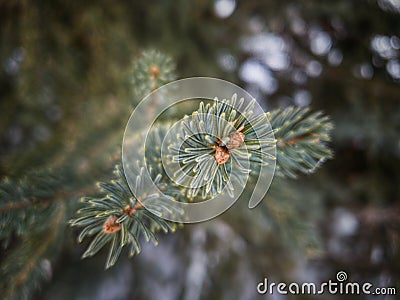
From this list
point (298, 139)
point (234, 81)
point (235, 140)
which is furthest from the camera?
point (234, 81)

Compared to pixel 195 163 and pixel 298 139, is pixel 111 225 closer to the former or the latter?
pixel 195 163

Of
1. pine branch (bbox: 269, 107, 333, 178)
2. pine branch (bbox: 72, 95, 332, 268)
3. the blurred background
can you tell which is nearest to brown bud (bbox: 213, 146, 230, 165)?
pine branch (bbox: 72, 95, 332, 268)

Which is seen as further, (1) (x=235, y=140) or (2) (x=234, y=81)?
(2) (x=234, y=81)

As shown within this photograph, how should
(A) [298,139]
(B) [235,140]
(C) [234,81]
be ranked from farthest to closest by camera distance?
1. (C) [234,81]
2. (A) [298,139]
3. (B) [235,140]

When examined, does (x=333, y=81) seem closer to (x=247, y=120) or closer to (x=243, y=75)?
(x=243, y=75)

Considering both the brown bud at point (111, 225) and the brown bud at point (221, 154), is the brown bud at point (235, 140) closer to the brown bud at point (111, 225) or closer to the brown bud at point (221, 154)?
the brown bud at point (221, 154)

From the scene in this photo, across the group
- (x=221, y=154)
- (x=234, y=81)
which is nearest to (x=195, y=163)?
(x=221, y=154)

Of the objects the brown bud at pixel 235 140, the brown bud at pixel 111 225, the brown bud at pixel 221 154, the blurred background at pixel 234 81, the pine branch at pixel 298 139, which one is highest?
the blurred background at pixel 234 81

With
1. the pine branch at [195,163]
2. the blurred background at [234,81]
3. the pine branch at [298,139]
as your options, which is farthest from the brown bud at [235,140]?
the blurred background at [234,81]
